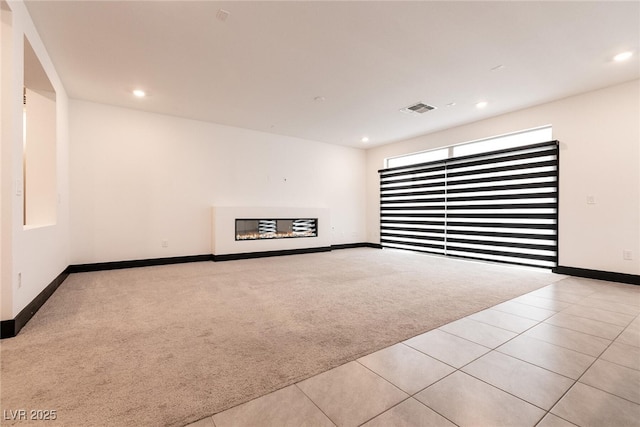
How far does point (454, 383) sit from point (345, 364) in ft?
2.15

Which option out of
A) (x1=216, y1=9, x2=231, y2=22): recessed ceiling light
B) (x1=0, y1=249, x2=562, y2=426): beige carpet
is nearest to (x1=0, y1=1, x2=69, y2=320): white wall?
(x1=0, y1=249, x2=562, y2=426): beige carpet

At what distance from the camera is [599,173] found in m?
4.40

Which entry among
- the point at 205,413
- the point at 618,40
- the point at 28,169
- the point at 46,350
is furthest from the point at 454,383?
the point at 28,169

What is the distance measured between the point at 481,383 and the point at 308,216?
227 inches

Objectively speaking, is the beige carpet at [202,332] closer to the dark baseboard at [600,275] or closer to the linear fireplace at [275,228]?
the dark baseboard at [600,275]

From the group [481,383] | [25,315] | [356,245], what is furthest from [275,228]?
[481,383]

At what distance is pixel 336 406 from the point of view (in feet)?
4.91

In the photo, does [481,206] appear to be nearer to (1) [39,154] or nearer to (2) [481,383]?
(2) [481,383]

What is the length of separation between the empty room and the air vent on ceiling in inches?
2.5

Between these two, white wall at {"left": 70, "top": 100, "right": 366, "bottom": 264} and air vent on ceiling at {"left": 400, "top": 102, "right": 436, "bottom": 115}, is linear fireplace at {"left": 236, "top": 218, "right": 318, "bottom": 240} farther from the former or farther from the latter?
air vent on ceiling at {"left": 400, "top": 102, "right": 436, "bottom": 115}

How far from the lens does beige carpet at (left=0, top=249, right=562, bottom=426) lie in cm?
157

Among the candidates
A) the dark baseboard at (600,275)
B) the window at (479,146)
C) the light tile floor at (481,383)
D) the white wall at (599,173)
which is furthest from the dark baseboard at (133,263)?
the white wall at (599,173)

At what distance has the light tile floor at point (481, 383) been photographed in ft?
4.63

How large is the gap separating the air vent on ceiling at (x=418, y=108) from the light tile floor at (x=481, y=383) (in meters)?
3.78
